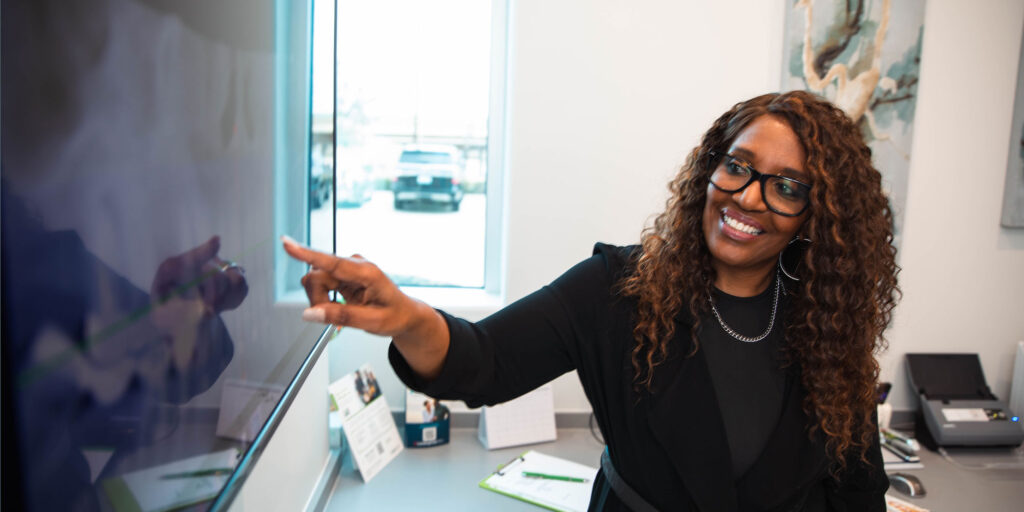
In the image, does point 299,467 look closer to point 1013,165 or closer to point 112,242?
point 112,242

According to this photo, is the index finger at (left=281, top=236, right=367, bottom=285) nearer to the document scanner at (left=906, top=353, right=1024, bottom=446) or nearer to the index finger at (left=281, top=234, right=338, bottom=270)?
the index finger at (left=281, top=234, right=338, bottom=270)

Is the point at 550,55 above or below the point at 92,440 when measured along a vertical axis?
above

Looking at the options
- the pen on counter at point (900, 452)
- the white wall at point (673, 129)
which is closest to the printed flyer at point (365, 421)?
the white wall at point (673, 129)

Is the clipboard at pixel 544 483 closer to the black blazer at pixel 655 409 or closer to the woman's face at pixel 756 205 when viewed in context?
the black blazer at pixel 655 409

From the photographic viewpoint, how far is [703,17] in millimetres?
2340

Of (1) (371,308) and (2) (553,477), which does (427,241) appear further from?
(1) (371,308)

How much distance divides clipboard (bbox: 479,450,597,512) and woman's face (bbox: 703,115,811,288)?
2.83ft

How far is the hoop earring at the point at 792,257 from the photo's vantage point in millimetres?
1288

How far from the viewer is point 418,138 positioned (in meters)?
2.71

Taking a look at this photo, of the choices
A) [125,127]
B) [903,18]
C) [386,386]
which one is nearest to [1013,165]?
[903,18]

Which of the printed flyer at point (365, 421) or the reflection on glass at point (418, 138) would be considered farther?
the reflection on glass at point (418, 138)

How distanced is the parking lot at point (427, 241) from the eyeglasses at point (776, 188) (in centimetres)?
163

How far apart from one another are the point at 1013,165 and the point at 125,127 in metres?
2.86

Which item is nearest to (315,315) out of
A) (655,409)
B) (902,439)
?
(655,409)
